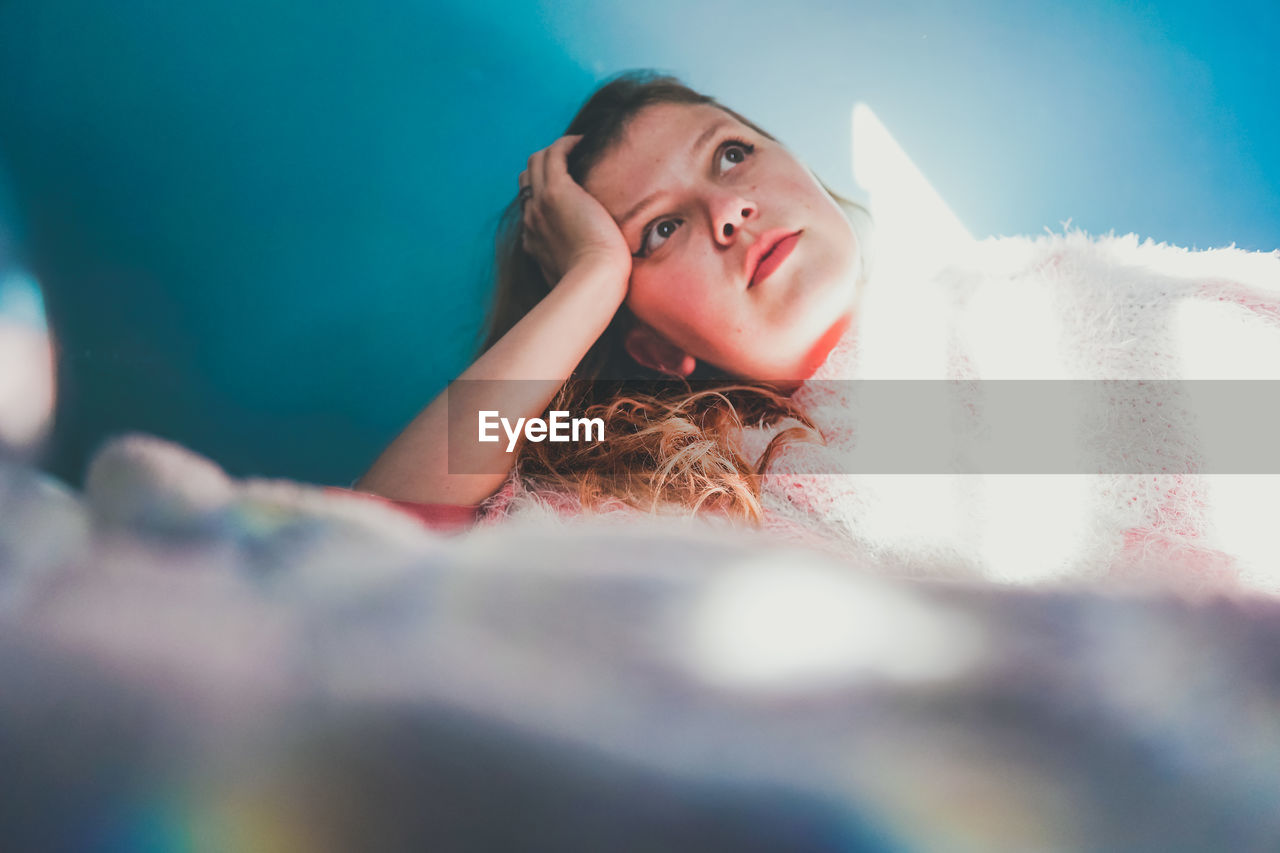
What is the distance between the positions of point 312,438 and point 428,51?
0.40 meters

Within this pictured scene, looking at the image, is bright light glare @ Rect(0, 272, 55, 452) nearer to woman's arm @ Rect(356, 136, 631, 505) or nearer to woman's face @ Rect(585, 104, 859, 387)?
woman's arm @ Rect(356, 136, 631, 505)

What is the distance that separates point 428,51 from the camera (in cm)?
76

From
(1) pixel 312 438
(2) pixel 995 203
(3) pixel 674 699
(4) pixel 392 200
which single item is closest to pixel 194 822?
(3) pixel 674 699

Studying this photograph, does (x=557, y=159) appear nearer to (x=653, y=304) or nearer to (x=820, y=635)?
(x=653, y=304)

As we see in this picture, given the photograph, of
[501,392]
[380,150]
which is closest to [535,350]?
[501,392]

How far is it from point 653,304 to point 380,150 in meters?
0.31

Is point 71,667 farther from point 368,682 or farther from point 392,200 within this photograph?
point 392,200

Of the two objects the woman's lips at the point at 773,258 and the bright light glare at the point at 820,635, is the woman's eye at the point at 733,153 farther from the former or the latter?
the bright light glare at the point at 820,635

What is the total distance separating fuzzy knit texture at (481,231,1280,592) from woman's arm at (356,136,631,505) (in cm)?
4

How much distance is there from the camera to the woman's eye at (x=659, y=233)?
74 cm

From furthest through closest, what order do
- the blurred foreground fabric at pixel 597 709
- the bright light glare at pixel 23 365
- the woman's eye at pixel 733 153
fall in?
1. the woman's eye at pixel 733 153
2. the bright light glare at pixel 23 365
3. the blurred foreground fabric at pixel 597 709

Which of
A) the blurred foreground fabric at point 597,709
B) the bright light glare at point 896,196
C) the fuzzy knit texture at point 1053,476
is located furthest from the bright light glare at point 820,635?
the bright light glare at point 896,196

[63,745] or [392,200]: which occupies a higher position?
[392,200]

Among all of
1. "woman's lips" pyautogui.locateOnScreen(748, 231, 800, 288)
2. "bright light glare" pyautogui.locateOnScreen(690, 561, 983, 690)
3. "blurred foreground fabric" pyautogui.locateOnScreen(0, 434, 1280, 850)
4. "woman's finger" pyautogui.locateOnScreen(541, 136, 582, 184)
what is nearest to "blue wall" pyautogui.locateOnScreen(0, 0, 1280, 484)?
"woman's finger" pyautogui.locateOnScreen(541, 136, 582, 184)
